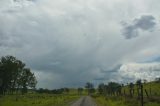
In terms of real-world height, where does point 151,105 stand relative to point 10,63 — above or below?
below

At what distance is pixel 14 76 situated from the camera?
140 metres

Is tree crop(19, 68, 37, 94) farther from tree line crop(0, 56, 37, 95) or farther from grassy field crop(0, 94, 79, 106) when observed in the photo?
grassy field crop(0, 94, 79, 106)

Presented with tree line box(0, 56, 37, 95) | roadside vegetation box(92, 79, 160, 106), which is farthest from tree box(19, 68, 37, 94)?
roadside vegetation box(92, 79, 160, 106)

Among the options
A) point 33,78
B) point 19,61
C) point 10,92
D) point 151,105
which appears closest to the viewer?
point 151,105

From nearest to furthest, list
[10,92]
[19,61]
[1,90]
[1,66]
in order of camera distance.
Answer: [1,90]
[1,66]
[19,61]
[10,92]

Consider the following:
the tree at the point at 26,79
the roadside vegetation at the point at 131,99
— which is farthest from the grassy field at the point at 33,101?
the tree at the point at 26,79

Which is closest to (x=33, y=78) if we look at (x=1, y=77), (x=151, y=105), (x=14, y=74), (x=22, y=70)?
(x=22, y=70)

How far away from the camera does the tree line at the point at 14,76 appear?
126688mm

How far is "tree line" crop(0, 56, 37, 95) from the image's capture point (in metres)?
127

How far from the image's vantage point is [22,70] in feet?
502

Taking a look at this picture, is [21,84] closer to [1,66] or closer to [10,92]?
[10,92]

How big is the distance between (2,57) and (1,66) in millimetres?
6879

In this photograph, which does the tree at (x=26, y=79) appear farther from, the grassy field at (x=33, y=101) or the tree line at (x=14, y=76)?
the grassy field at (x=33, y=101)

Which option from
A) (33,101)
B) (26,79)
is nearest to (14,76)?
(26,79)
